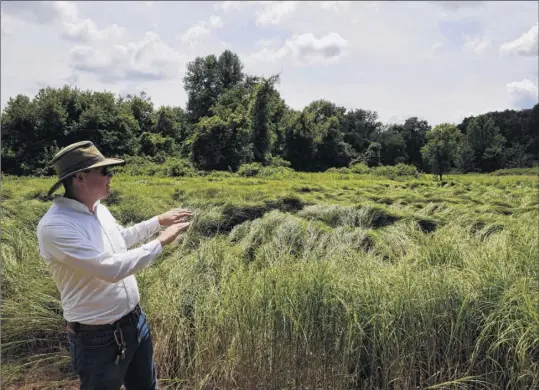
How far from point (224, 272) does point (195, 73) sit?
1617 inches

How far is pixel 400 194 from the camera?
8.97 meters

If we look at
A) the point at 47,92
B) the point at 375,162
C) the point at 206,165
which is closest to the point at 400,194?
the point at 206,165

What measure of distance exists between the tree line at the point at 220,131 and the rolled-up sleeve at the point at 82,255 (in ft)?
56.9

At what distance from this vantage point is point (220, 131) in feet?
92.9

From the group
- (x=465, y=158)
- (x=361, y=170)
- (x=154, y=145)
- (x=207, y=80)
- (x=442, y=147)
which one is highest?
(x=207, y=80)

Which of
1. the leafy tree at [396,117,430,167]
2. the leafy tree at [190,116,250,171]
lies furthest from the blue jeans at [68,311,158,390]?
the leafy tree at [396,117,430,167]

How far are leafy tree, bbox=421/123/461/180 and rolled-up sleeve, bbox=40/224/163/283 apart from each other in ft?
87.4

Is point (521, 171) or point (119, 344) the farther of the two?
point (521, 171)

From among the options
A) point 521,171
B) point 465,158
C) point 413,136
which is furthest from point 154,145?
point 413,136

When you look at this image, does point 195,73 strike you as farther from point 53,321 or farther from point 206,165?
point 53,321

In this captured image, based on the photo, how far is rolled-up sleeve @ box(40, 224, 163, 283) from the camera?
6.29 ft

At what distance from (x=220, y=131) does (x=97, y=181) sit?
26.6 metres

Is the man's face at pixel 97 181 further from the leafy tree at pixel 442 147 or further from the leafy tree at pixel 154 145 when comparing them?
the leafy tree at pixel 154 145

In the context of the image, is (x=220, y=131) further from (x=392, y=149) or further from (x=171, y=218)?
(x=392, y=149)
